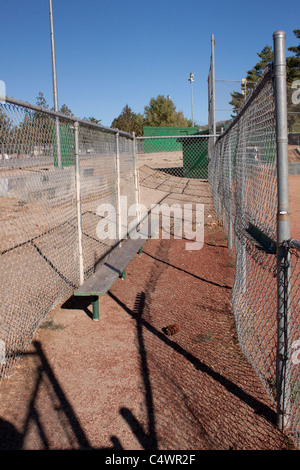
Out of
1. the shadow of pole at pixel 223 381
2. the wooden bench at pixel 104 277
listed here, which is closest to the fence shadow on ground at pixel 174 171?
the wooden bench at pixel 104 277

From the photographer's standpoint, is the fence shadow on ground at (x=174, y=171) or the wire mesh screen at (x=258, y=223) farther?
the fence shadow on ground at (x=174, y=171)

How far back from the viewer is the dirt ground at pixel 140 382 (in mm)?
2650

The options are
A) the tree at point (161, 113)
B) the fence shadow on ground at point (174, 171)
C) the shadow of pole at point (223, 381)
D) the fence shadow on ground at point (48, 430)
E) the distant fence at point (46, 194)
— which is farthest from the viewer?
the tree at point (161, 113)

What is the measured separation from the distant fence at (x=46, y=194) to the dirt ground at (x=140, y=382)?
232mm

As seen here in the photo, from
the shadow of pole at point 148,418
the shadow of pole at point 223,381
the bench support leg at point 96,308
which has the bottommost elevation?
the shadow of pole at point 148,418

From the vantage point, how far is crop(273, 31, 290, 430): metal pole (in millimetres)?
2373

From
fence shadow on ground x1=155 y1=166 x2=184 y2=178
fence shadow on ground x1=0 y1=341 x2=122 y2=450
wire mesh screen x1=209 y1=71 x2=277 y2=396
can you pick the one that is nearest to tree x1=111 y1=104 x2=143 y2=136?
fence shadow on ground x1=155 y1=166 x2=184 y2=178

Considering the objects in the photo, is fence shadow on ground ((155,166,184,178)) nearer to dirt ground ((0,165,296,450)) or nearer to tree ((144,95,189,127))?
dirt ground ((0,165,296,450))

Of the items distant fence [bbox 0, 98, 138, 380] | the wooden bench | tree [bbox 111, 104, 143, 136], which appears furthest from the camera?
tree [bbox 111, 104, 143, 136]

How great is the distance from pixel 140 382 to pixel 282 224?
5.54 feet

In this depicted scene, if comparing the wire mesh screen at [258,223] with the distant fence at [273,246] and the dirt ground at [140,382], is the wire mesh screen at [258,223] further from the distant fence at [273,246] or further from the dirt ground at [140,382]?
the dirt ground at [140,382]

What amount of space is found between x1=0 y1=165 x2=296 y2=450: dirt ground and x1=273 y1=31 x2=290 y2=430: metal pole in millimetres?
285

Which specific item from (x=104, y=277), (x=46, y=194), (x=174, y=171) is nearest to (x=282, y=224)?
(x=104, y=277)

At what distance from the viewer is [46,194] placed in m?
4.97
